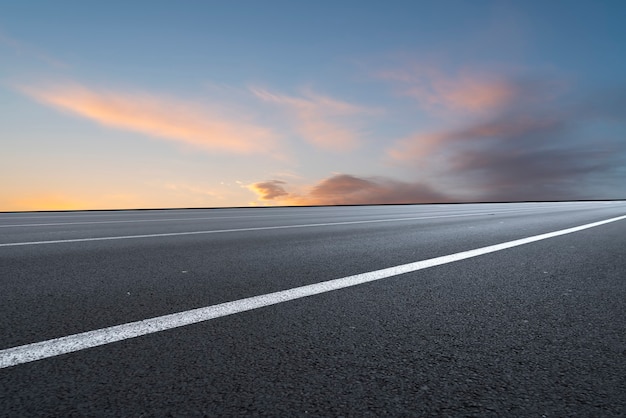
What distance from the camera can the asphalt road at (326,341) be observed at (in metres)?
1.82

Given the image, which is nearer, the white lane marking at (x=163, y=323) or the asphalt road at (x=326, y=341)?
the asphalt road at (x=326, y=341)

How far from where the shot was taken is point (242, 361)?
2.24 metres

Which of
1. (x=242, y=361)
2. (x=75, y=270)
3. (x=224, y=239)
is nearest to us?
(x=242, y=361)

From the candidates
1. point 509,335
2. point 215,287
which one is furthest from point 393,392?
point 215,287

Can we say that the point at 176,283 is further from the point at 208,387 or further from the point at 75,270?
the point at 208,387

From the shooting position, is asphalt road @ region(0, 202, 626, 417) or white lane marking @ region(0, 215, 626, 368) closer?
asphalt road @ region(0, 202, 626, 417)

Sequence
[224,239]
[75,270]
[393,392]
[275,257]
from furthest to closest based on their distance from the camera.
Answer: [224,239], [275,257], [75,270], [393,392]

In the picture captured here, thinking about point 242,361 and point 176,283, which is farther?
point 176,283

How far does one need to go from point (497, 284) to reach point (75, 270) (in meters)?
4.37

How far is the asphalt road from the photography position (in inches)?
71.8

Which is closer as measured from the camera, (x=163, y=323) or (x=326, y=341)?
(x=326, y=341)

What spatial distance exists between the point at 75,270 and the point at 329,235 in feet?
16.7

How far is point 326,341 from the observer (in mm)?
2559

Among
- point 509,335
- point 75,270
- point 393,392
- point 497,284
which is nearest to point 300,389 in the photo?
point 393,392
